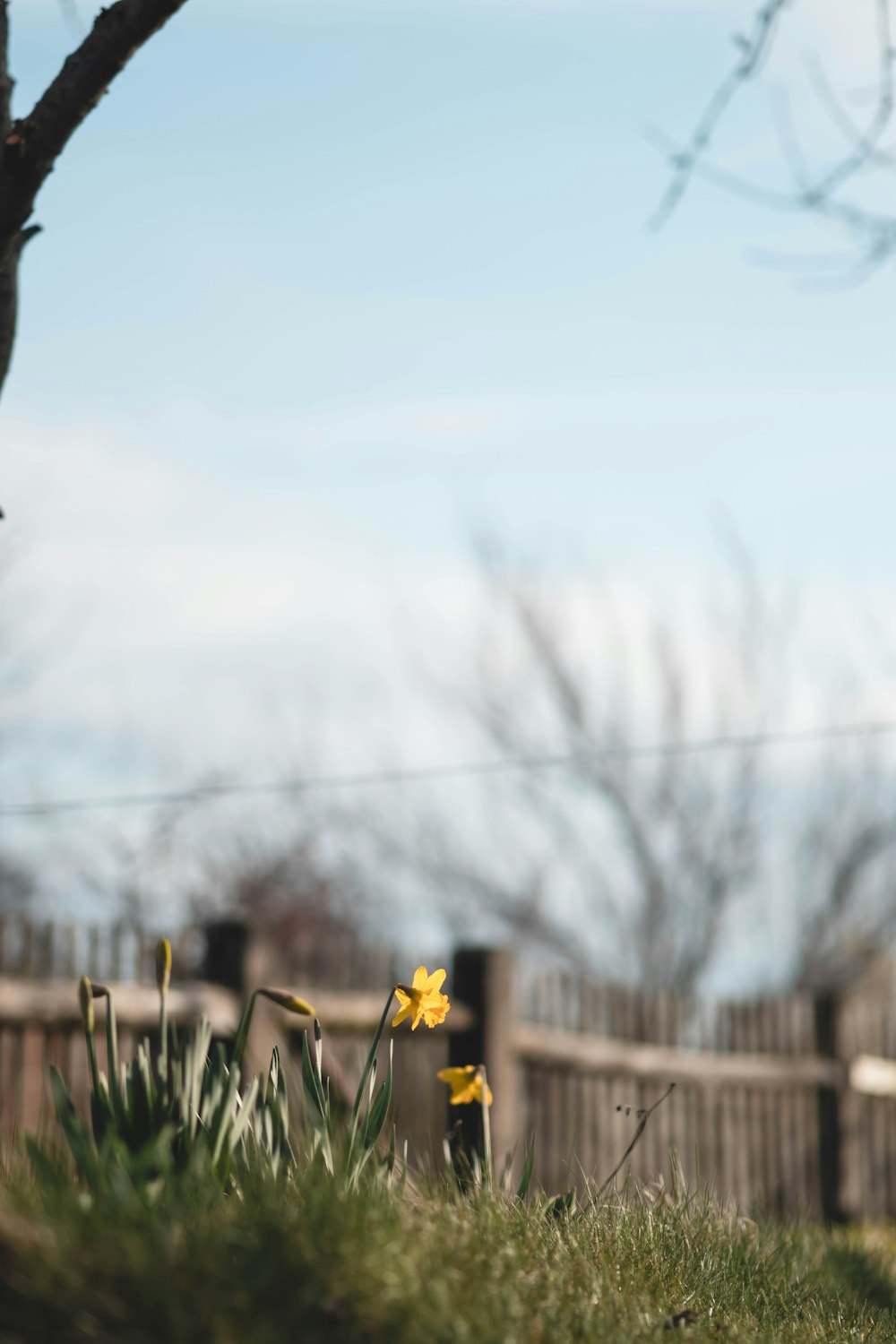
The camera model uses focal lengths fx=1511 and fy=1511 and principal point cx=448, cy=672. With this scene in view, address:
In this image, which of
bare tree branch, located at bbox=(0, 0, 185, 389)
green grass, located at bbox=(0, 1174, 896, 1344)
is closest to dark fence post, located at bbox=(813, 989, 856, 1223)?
green grass, located at bbox=(0, 1174, 896, 1344)

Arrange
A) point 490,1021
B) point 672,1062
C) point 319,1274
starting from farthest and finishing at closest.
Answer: point 672,1062 → point 490,1021 → point 319,1274

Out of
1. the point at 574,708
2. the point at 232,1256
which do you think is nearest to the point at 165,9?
the point at 232,1256

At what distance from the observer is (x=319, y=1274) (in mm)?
2018

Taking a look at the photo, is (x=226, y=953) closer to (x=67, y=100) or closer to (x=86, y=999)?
(x=86, y=999)

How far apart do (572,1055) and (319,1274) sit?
19.4ft

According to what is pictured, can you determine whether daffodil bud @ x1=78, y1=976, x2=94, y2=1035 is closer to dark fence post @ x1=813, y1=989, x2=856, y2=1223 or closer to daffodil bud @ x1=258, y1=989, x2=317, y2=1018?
daffodil bud @ x1=258, y1=989, x2=317, y2=1018

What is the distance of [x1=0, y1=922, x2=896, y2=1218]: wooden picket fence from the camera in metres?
5.73

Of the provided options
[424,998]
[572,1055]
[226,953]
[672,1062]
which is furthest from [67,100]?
[672,1062]

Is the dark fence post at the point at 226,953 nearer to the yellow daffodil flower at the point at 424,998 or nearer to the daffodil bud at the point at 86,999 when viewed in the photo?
the yellow daffodil flower at the point at 424,998

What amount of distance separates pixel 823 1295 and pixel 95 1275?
2055 mm

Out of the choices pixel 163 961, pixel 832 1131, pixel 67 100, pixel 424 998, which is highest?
pixel 67 100

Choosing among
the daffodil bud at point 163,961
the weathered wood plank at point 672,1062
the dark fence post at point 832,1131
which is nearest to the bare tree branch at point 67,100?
the daffodil bud at point 163,961

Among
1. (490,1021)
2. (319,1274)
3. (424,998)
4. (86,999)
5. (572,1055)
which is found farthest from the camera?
(572,1055)

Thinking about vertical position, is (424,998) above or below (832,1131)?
above
